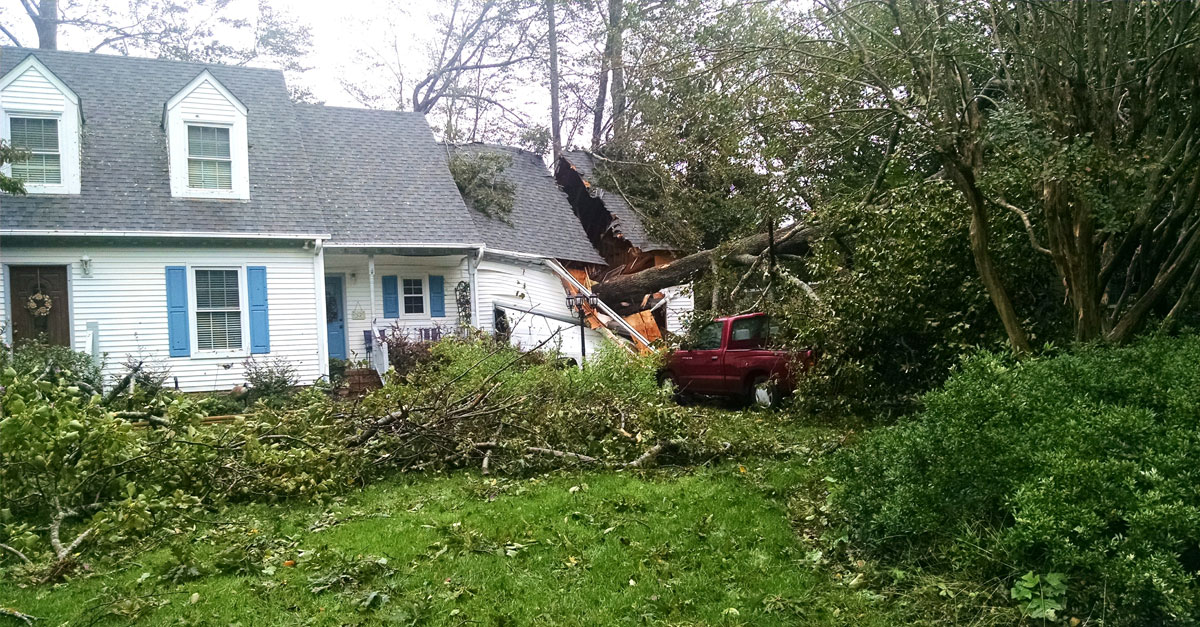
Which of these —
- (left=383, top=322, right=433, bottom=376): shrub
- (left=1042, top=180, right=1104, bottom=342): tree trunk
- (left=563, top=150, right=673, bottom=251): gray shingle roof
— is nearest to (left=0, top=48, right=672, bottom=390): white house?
(left=383, top=322, right=433, bottom=376): shrub

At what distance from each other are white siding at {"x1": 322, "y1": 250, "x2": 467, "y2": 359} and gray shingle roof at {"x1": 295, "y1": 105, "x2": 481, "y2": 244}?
0.78 metres

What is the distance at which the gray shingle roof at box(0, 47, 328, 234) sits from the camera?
1260 cm

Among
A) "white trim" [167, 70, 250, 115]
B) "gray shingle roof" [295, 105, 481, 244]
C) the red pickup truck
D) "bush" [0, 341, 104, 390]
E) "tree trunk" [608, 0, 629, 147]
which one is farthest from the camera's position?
"tree trunk" [608, 0, 629, 147]

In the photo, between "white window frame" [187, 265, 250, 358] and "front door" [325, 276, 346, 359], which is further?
"front door" [325, 276, 346, 359]

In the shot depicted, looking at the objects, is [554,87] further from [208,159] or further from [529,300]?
[208,159]

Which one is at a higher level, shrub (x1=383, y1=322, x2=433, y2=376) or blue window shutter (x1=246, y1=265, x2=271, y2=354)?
blue window shutter (x1=246, y1=265, x2=271, y2=354)

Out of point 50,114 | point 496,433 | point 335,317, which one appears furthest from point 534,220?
point 496,433

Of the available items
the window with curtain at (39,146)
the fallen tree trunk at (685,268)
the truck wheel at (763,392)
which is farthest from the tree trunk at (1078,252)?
the window with curtain at (39,146)

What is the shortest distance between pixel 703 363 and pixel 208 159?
9.69 metres

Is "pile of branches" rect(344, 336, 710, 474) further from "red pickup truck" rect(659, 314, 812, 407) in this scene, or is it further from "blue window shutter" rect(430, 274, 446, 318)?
"blue window shutter" rect(430, 274, 446, 318)

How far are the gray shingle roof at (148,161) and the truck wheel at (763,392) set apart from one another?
828cm

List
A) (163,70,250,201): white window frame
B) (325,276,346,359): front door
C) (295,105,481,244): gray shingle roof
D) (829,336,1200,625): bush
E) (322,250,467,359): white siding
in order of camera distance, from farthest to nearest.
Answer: (322,250,467,359): white siding → (325,276,346,359): front door → (295,105,481,244): gray shingle roof → (163,70,250,201): white window frame → (829,336,1200,625): bush

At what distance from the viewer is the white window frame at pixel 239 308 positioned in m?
13.0

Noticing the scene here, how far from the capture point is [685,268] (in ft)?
55.0
